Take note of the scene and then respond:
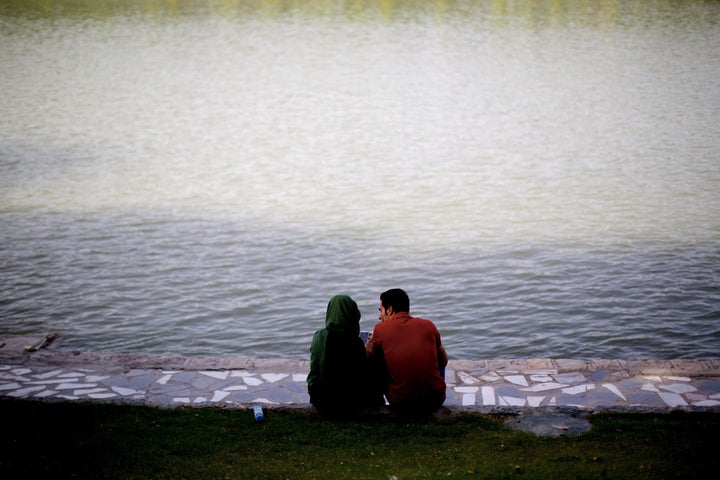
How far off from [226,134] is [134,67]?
42.6ft

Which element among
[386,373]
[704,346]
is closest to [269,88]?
[704,346]

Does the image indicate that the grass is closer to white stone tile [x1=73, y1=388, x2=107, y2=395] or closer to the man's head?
white stone tile [x1=73, y1=388, x2=107, y2=395]

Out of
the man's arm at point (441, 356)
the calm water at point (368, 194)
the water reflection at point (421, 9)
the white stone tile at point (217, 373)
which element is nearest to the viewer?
the man's arm at point (441, 356)

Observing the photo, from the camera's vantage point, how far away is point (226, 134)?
25.4 meters

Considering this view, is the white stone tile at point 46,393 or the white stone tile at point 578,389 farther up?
the white stone tile at point 46,393

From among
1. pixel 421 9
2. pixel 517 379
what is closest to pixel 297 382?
pixel 517 379

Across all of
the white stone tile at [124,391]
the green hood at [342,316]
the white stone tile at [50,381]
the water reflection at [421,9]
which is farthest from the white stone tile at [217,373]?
the water reflection at [421,9]

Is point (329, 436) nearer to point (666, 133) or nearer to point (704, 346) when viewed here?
point (704, 346)

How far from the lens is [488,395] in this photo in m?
8.89

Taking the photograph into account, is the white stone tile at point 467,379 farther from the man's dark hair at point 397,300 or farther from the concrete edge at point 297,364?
the man's dark hair at point 397,300

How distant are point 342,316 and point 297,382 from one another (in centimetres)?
170

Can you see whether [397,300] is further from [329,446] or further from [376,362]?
[329,446]

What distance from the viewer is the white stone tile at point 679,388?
8.80m

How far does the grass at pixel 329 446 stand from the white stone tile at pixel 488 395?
55 cm
